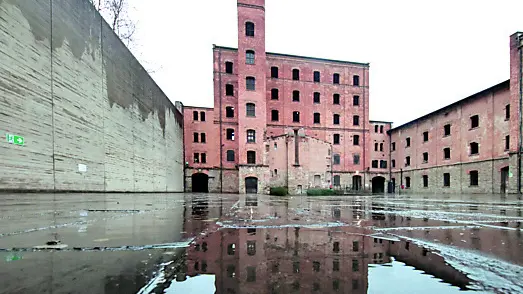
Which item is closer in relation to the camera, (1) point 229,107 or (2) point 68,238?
(2) point 68,238

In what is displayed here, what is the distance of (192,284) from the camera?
0.82m

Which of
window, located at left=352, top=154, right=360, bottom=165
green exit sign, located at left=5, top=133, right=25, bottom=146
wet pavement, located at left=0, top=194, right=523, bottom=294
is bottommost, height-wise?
window, located at left=352, top=154, right=360, bottom=165

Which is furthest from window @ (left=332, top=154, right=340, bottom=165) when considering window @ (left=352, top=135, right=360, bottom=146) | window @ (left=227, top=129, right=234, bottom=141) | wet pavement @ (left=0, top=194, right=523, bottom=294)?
wet pavement @ (left=0, top=194, right=523, bottom=294)

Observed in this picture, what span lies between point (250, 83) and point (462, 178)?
77.1 feet

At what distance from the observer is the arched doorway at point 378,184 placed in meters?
37.3

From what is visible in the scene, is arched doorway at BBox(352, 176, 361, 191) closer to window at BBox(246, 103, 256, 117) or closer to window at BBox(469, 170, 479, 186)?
window at BBox(469, 170, 479, 186)

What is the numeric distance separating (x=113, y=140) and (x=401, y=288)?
1316 centimetres

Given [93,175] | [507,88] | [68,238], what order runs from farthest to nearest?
[507,88] < [93,175] < [68,238]

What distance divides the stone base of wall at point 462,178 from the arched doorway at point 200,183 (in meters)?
24.8

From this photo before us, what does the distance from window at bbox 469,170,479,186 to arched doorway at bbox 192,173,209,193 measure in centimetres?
2692

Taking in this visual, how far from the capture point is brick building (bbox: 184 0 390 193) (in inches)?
1122

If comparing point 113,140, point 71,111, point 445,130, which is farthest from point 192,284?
point 445,130

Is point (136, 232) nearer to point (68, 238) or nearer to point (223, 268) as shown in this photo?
point (68, 238)

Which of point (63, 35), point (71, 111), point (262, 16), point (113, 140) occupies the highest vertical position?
point (262, 16)
